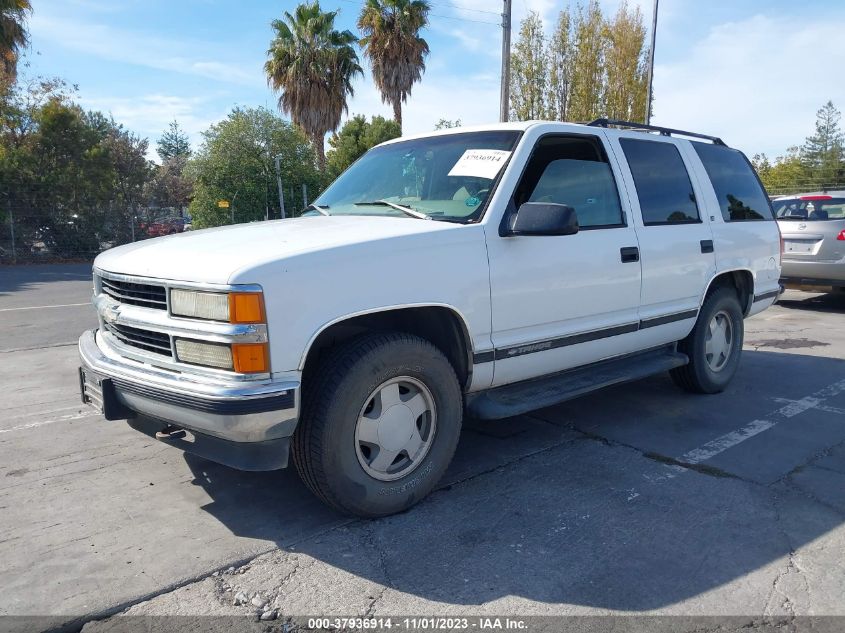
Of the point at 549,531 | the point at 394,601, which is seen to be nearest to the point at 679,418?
the point at 549,531

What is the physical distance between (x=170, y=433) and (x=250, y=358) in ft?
2.35

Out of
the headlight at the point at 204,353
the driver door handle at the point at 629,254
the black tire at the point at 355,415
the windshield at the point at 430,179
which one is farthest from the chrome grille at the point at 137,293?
the driver door handle at the point at 629,254

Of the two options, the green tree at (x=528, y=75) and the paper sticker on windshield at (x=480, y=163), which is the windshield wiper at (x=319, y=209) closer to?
the paper sticker on windshield at (x=480, y=163)

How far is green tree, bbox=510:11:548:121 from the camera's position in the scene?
26.9 metres

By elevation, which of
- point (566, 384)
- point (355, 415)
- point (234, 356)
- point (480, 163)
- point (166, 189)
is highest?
point (166, 189)

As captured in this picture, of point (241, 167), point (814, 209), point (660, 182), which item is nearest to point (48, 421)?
point (660, 182)

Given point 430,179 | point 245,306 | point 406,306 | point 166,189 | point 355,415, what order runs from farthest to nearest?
1. point 166,189
2. point 430,179
3. point 406,306
4. point 355,415
5. point 245,306

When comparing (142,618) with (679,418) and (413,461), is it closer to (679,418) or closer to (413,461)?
(413,461)

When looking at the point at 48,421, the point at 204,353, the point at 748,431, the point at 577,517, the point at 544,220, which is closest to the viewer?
the point at 204,353

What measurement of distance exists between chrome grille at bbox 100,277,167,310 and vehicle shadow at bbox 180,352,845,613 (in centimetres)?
111

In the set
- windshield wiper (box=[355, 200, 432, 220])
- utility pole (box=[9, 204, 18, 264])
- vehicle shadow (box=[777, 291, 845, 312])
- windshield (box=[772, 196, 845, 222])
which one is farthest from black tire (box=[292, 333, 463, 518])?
utility pole (box=[9, 204, 18, 264])

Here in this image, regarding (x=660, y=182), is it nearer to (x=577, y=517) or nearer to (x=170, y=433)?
(x=577, y=517)

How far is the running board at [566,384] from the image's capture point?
3.75 metres

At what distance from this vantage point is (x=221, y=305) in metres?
2.86
